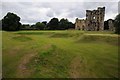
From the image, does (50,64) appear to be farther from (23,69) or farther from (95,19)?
(95,19)

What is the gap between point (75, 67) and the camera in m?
18.0

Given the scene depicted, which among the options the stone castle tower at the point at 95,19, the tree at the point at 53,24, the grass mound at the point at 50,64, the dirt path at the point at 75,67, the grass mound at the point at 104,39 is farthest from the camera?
the tree at the point at 53,24

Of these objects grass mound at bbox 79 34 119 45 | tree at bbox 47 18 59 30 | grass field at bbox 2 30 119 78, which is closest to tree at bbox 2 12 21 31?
tree at bbox 47 18 59 30

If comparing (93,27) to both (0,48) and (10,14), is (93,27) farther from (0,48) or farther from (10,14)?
(0,48)

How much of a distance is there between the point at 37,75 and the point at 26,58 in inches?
137

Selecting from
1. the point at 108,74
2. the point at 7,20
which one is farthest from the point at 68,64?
the point at 7,20

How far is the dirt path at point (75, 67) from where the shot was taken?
54.6ft

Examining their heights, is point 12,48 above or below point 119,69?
above

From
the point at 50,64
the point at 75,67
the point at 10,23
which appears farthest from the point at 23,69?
the point at 10,23

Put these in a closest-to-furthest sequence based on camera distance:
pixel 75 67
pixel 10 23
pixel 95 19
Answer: pixel 75 67, pixel 95 19, pixel 10 23

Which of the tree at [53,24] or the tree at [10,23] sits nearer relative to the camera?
the tree at [10,23]

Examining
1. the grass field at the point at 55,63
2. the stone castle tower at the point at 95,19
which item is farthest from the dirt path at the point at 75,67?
the stone castle tower at the point at 95,19

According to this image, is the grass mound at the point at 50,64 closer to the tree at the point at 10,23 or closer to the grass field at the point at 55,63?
the grass field at the point at 55,63

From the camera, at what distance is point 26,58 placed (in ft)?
62.0
